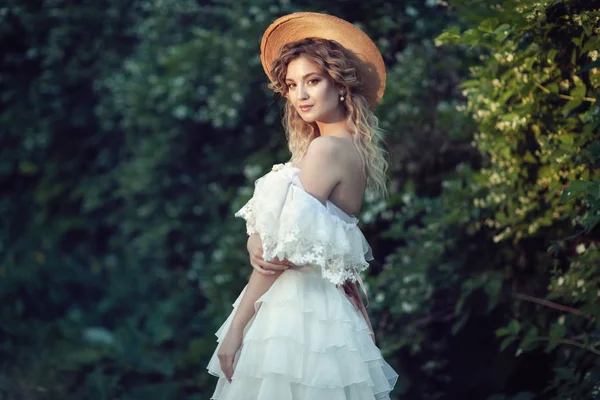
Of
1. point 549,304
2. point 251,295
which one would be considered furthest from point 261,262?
point 549,304

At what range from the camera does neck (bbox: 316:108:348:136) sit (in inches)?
114

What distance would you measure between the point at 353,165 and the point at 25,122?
19.4 feet

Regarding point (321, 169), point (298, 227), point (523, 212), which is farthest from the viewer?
point (523, 212)

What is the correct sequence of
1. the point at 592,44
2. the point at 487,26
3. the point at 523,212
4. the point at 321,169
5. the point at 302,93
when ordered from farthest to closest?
the point at 523,212
the point at 487,26
the point at 592,44
the point at 302,93
the point at 321,169

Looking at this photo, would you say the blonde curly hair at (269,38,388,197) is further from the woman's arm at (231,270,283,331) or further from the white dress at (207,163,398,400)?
the woman's arm at (231,270,283,331)

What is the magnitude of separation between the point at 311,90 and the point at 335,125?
0.17m

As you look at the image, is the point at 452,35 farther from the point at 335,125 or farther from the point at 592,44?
the point at 335,125

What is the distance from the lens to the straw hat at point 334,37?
2.88 meters

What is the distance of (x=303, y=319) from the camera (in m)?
2.63

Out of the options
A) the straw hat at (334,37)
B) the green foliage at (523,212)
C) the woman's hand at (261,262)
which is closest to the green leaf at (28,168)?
the green foliage at (523,212)

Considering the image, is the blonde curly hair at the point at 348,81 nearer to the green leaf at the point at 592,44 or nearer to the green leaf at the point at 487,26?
the green leaf at the point at 487,26

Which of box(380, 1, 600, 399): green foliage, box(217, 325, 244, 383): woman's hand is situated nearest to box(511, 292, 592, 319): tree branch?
box(380, 1, 600, 399): green foliage

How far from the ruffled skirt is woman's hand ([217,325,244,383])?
0.08ft

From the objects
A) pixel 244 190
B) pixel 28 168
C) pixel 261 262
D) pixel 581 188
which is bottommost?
pixel 261 262
